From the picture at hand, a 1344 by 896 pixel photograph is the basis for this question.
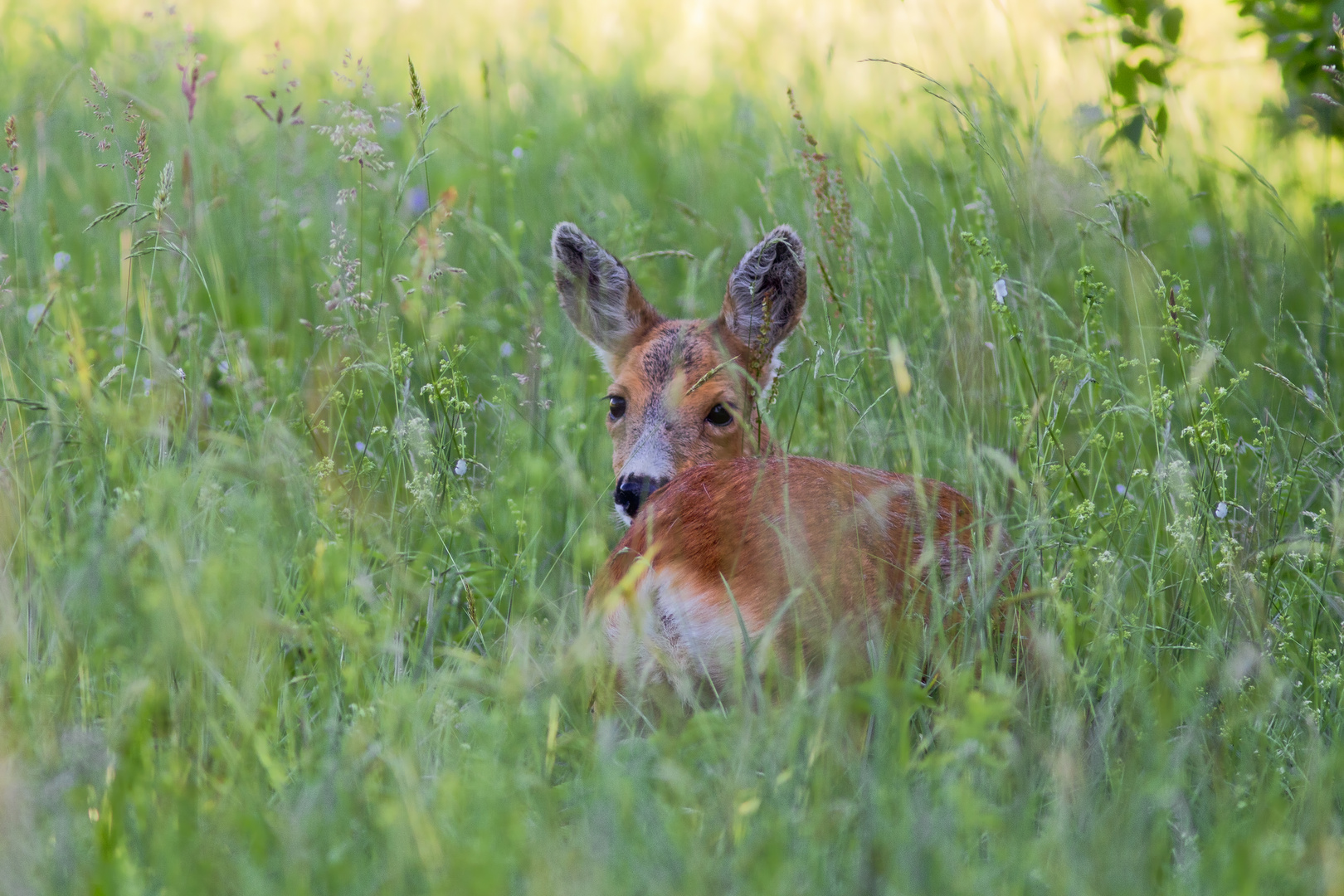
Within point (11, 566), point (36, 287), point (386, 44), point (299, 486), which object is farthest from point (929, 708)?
point (386, 44)

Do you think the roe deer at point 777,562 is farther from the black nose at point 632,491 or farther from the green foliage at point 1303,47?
the green foliage at point 1303,47

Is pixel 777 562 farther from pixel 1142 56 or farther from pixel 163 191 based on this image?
pixel 1142 56

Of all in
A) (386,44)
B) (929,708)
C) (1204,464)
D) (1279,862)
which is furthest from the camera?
(386,44)

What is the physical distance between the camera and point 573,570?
3314mm

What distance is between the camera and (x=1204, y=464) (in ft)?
11.5

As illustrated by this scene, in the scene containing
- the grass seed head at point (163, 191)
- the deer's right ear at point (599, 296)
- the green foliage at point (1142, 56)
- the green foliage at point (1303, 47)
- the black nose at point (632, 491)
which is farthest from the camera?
the deer's right ear at point (599, 296)

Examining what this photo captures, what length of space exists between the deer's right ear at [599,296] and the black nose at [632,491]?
Answer: 0.79 m

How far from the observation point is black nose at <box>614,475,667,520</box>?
144 inches

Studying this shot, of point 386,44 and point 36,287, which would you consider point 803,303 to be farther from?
point 386,44

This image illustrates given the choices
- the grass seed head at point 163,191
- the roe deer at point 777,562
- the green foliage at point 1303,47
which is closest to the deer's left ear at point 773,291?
the roe deer at point 777,562

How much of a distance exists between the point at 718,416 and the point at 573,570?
1149 mm

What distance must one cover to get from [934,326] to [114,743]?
302cm

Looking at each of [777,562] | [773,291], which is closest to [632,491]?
[773,291]

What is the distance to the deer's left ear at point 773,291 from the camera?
4293 millimetres
